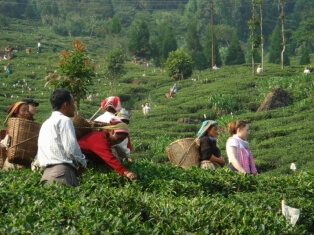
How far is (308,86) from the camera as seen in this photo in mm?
33562

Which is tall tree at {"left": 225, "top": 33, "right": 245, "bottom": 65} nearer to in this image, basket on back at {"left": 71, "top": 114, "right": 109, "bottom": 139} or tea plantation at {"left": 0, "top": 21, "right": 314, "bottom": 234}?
tea plantation at {"left": 0, "top": 21, "right": 314, "bottom": 234}

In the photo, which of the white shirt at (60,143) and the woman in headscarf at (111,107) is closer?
the white shirt at (60,143)

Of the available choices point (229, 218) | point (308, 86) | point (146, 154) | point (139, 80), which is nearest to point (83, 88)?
point (146, 154)

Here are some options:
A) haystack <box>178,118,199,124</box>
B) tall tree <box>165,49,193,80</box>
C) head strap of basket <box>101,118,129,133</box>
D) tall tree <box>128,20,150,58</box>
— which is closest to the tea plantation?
head strap of basket <box>101,118,129,133</box>

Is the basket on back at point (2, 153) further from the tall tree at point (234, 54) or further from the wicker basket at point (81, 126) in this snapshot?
the tall tree at point (234, 54)

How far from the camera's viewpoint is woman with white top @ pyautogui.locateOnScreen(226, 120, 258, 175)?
9.21 m

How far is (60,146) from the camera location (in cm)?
684

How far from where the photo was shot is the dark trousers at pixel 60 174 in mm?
6875

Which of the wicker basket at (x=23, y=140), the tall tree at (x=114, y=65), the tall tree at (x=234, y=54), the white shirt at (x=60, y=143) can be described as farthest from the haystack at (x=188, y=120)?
the tall tree at (x=234, y=54)

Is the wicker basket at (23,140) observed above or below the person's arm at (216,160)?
above

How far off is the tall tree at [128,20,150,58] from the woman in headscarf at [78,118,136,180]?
168 feet

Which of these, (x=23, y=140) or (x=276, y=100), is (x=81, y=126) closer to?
(x=23, y=140)

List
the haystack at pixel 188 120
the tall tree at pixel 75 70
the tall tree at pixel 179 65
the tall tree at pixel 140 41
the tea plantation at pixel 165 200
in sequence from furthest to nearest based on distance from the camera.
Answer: the tall tree at pixel 140 41, the tall tree at pixel 179 65, the haystack at pixel 188 120, the tall tree at pixel 75 70, the tea plantation at pixel 165 200

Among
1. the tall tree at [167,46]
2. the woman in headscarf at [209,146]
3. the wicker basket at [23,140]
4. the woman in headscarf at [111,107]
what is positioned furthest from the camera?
the tall tree at [167,46]
